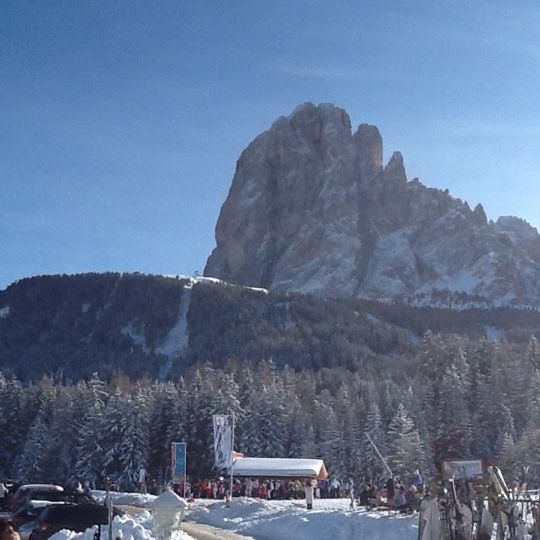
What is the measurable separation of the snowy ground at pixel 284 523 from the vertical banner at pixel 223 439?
175 inches

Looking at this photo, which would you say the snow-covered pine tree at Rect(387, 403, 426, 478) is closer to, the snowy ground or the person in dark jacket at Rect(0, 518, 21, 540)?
the snowy ground

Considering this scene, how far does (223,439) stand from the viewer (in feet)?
133

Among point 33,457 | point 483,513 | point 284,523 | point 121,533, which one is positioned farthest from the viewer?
point 33,457

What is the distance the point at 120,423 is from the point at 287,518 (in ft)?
156

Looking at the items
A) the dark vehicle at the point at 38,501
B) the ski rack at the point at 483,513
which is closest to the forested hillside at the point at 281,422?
the dark vehicle at the point at 38,501

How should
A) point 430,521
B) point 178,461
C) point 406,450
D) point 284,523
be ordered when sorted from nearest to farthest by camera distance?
1. point 430,521
2. point 284,523
3. point 178,461
4. point 406,450

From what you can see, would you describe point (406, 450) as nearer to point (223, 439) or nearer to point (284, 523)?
point (223, 439)

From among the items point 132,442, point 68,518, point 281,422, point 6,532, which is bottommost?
point 68,518

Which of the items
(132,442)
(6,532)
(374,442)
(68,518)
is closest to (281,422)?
(374,442)

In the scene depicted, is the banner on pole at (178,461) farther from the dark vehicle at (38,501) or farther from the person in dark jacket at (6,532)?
the person in dark jacket at (6,532)

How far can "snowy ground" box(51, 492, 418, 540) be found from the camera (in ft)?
63.3

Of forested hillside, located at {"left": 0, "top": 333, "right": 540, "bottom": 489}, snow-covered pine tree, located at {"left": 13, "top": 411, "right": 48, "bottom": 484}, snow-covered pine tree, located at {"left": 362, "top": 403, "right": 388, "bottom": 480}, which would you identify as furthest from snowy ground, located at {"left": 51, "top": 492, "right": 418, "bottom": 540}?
snow-covered pine tree, located at {"left": 13, "top": 411, "right": 48, "bottom": 484}

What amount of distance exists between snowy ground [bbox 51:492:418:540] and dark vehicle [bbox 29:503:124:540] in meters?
0.89

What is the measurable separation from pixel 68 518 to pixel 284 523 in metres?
9.75
